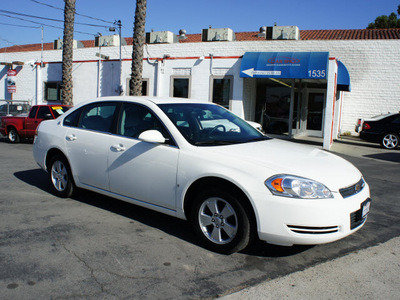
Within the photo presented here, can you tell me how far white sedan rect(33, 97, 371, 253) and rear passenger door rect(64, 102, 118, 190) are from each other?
1 cm

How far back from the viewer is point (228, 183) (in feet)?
12.4

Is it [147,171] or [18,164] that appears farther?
[18,164]

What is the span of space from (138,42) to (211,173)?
43.7ft

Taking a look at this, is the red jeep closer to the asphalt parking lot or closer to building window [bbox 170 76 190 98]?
building window [bbox 170 76 190 98]

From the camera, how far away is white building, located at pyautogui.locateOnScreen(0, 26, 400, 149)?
15727mm

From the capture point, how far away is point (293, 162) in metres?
3.85

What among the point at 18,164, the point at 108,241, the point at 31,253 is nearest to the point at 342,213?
the point at 108,241

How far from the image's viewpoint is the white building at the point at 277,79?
619 inches

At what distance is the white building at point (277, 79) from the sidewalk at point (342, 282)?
11.4m

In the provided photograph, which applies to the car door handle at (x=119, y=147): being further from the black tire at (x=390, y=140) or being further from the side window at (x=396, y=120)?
the side window at (x=396, y=120)

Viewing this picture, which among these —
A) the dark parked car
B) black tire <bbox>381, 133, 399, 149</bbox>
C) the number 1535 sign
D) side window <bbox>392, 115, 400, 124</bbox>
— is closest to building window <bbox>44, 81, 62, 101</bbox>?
the number 1535 sign

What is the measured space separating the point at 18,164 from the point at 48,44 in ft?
113

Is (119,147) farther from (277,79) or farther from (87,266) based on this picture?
(277,79)

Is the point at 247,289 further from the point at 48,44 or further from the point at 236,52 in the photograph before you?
the point at 48,44
